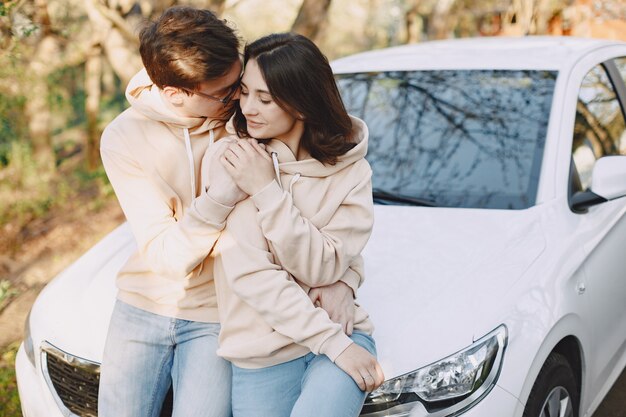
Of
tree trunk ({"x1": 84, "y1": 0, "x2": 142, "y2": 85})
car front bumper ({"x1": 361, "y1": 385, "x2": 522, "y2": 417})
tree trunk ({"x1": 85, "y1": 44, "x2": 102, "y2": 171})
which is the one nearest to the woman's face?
car front bumper ({"x1": 361, "y1": 385, "x2": 522, "y2": 417})

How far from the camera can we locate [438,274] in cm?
251

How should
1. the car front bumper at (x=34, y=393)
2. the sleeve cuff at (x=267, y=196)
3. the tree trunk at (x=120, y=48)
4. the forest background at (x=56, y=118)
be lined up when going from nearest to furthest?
the sleeve cuff at (x=267, y=196), the car front bumper at (x=34, y=393), the forest background at (x=56, y=118), the tree trunk at (x=120, y=48)

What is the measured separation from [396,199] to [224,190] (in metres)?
1.22

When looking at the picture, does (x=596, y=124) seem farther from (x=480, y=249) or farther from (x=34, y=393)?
(x=34, y=393)

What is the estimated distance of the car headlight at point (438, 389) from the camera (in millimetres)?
2127

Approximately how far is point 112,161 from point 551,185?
171cm

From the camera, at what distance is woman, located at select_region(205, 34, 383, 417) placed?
1.91 m

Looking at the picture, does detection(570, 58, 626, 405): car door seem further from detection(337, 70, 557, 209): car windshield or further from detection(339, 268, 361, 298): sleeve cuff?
detection(339, 268, 361, 298): sleeve cuff

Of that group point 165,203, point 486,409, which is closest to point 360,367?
point 486,409

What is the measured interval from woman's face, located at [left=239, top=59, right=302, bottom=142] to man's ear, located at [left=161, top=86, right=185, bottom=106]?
17cm

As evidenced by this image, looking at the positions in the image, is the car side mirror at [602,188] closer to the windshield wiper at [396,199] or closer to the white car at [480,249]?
the white car at [480,249]

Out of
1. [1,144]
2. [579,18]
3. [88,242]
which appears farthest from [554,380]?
[579,18]

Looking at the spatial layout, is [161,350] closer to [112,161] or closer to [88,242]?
[112,161]

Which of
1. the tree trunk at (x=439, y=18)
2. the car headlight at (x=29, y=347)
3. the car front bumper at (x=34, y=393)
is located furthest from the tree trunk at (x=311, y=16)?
the tree trunk at (x=439, y=18)
